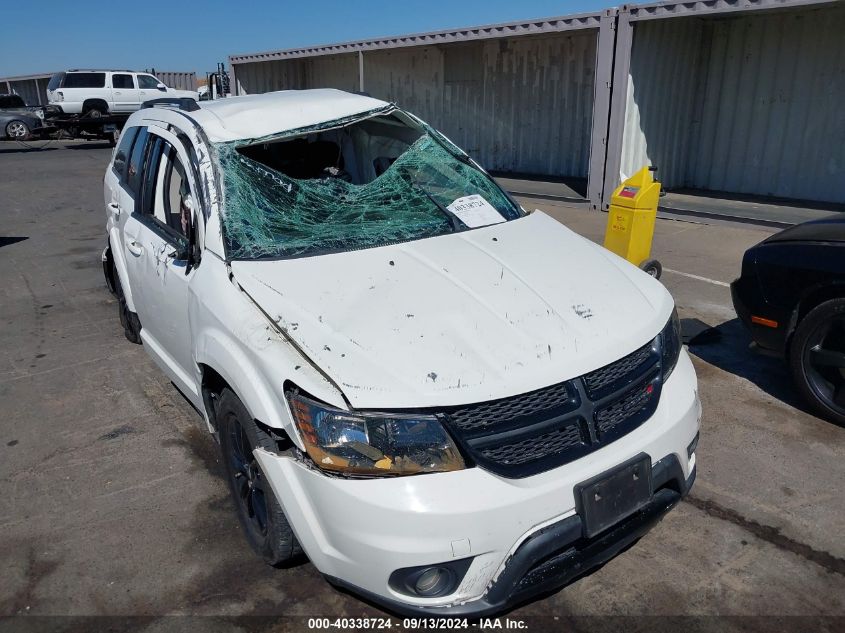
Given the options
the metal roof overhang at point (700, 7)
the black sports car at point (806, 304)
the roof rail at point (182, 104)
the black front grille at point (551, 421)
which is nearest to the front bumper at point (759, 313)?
the black sports car at point (806, 304)

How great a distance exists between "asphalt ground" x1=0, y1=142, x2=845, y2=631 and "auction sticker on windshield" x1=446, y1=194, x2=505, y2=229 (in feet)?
1.65

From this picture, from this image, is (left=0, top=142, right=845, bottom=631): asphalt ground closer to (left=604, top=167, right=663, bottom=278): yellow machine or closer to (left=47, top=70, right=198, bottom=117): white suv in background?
(left=604, top=167, right=663, bottom=278): yellow machine

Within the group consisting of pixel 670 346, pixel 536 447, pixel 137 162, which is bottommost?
pixel 536 447

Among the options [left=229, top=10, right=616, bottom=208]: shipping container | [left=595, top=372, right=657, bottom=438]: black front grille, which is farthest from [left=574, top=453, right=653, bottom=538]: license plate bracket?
[left=229, top=10, right=616, bottom=208]: shipping container

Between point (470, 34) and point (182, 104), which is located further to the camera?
point (470, 34)

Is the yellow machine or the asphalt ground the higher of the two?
the yellow machine

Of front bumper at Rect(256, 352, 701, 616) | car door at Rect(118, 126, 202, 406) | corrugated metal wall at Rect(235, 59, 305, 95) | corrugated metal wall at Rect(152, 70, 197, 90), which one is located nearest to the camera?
front bumper at Rect(256, 352, 701, 616)

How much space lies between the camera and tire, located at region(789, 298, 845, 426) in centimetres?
381

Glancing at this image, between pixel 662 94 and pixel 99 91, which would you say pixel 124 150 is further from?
→ pixel 99 91

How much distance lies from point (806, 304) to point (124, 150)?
452 centimetres

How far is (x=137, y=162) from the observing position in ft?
14.0

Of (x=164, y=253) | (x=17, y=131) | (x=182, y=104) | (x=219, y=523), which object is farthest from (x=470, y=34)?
(x=17, y=131)

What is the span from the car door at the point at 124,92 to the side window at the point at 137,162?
73.8 feet

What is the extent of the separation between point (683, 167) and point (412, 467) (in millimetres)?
11446
